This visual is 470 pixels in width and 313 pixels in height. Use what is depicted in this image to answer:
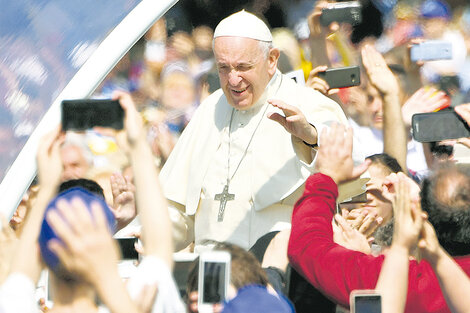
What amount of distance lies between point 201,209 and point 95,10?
1216 mm

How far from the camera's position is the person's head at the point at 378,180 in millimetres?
5336

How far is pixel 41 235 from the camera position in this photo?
2.61 meters

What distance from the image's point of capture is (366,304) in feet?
10.0

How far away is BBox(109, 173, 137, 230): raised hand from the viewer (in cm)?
529

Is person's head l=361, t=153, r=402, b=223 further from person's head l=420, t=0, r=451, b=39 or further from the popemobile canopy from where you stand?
person's head l=420, t=0, r=451, b=39

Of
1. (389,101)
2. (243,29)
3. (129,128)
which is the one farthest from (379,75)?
(129,128)

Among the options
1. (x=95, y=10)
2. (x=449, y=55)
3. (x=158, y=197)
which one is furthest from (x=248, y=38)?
(x=158, y=197)

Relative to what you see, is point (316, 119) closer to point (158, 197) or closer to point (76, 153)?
point (76, 153)

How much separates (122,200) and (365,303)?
2431 mm

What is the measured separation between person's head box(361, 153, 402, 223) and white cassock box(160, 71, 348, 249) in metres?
0.36

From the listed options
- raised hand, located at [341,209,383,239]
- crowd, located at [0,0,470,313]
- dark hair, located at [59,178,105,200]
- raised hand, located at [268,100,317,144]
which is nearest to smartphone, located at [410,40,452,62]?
crowd, located at [0,0,470,313]

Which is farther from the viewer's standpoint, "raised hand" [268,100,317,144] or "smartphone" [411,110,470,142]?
"raised hand" [268,100,317,144]

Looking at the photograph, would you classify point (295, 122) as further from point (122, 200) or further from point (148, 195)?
point (148, 195)

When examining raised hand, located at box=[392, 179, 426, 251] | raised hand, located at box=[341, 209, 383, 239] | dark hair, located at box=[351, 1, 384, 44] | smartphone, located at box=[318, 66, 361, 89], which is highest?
dark hair, located at box=[351, 1, 384, 44]
